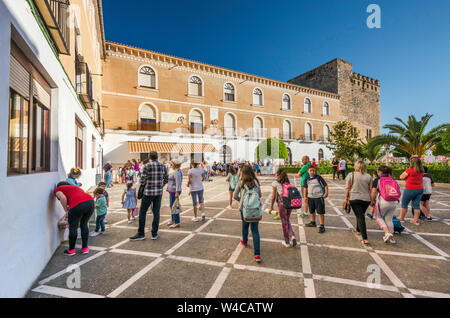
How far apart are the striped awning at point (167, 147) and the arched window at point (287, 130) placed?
11924 mm

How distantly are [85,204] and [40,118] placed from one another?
1.84 m

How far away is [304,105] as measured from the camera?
31.0 m

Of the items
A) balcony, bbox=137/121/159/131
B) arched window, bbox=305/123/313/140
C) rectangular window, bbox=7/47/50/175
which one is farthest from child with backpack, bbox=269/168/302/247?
arched window, bbox=305/123/313/140

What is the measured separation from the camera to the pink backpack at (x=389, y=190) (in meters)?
4.06

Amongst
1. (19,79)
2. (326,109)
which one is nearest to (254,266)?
(19,79)

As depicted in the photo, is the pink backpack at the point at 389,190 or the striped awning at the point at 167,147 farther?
A: the striped awning at the point at 167,147

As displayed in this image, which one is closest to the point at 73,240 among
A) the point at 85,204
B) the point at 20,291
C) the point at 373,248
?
the point at 85,204

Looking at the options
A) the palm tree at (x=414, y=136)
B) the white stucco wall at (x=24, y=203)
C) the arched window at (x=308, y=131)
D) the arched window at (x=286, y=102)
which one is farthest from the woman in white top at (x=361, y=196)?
the arched window at (x=308, y=131)

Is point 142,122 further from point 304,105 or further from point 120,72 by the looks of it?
point 304,105

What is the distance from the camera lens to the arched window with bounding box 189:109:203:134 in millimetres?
22688

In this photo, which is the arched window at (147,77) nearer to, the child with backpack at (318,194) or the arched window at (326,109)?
the child with backpack at (318,194)

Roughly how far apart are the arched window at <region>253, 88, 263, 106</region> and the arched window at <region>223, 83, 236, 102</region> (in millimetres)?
3144

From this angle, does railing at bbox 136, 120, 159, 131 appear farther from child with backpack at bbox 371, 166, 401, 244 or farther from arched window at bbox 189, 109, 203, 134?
child with backpack at bbox 371, 166, 401, 244
